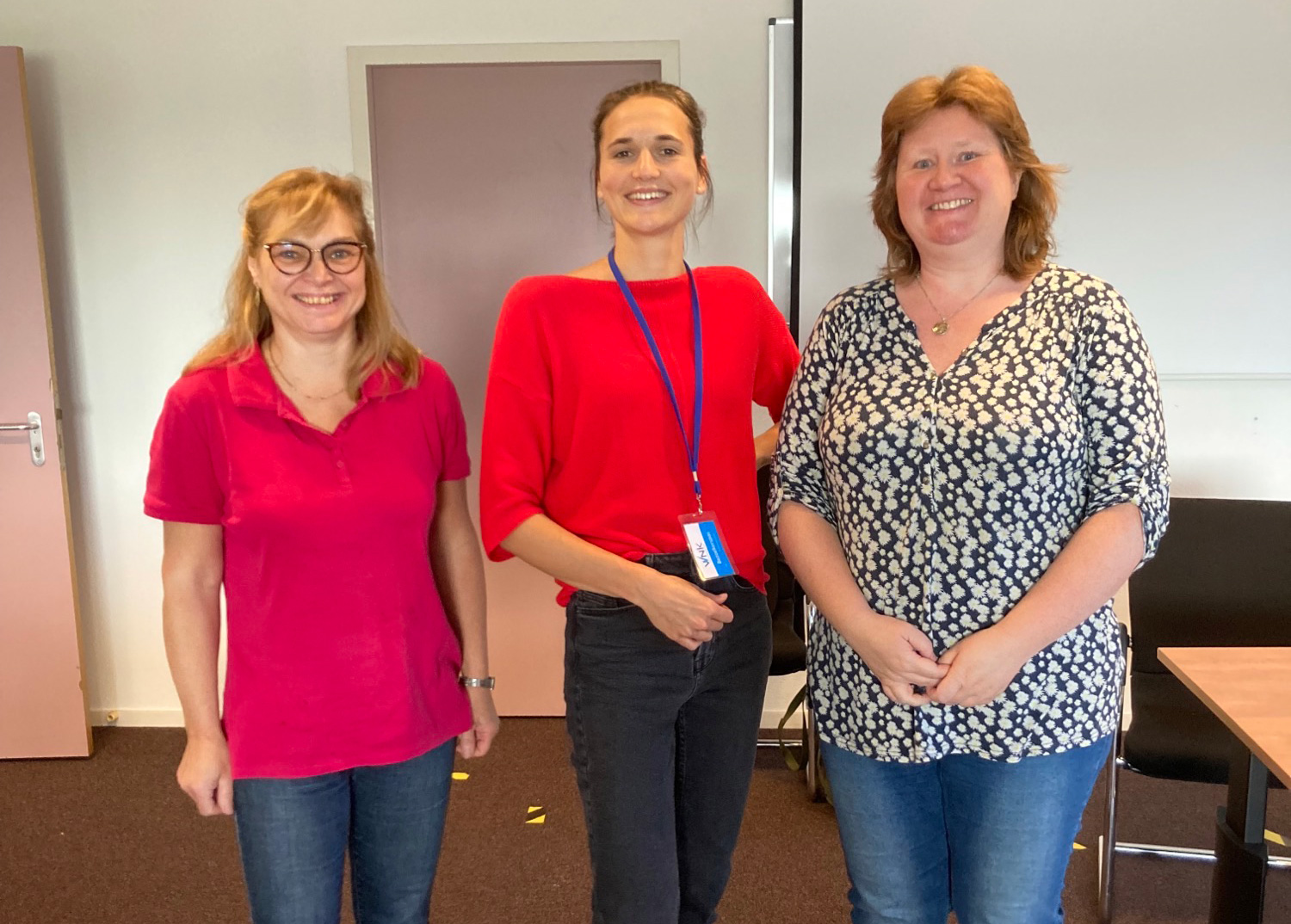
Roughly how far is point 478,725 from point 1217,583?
194cm

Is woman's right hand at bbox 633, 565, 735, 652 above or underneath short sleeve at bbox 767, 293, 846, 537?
underneath

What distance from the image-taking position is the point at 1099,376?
4.13ft

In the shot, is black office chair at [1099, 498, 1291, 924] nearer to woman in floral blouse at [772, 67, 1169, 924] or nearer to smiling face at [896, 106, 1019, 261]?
woman in floral blouse at [772, 67, 1169, 924]

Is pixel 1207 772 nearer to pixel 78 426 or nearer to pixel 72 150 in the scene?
pixel 78 426

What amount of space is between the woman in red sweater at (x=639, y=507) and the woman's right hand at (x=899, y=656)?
197 mm

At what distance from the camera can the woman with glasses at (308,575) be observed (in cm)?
132

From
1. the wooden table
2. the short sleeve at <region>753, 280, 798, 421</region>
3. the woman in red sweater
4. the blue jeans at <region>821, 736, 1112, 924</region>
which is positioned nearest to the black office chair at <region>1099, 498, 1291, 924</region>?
the wooden table

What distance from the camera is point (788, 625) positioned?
116 inches

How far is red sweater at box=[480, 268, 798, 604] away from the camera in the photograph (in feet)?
4.67

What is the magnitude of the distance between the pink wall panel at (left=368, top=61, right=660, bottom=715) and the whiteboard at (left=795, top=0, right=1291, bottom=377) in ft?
2.26

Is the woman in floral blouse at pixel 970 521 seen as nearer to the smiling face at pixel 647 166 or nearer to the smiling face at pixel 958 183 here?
the smiling face at pixel 958 183

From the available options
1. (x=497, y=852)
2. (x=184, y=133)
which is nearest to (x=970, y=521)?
(x=497, y=852)

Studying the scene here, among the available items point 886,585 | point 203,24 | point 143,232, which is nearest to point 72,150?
point 143,232

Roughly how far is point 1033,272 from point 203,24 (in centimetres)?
295
